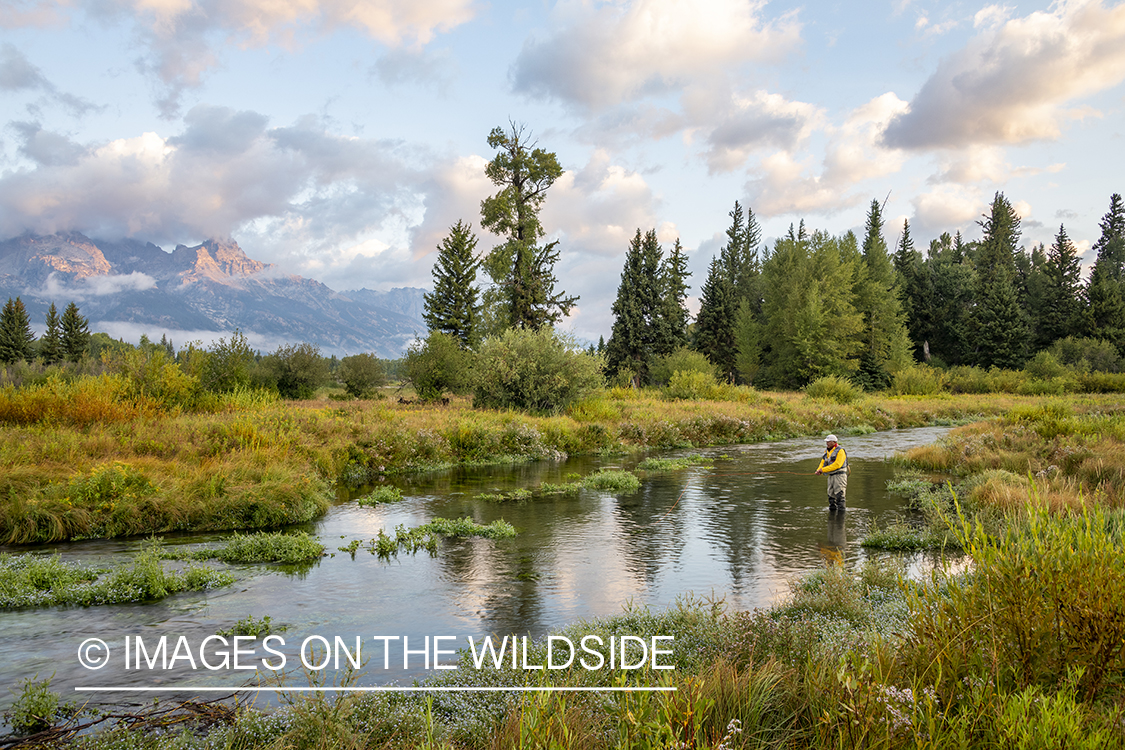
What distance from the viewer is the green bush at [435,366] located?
39562mm

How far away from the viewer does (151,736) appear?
4684mm

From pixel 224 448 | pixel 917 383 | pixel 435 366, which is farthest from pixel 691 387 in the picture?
pixel 224 448

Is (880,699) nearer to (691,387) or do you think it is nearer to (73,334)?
(691,387)

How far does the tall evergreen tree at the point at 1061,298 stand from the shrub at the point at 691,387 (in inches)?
1807

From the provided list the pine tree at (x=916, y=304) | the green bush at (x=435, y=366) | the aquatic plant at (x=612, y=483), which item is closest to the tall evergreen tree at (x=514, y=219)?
the green bush at (x=435, y=366)

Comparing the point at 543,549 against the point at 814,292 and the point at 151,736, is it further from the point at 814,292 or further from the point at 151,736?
the point at 814,292

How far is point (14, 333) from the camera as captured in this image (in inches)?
2756

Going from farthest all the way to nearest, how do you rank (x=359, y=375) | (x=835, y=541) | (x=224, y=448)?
(x=359, y=375) < (x=224, y=448) < (x=835, y=541)

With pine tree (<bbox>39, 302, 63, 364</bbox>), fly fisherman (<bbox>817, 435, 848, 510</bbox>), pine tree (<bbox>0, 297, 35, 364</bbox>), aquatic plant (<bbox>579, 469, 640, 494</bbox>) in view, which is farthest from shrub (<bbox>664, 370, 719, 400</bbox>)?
pine tree (<bbox>0, 297, 35, 364</bbox>)

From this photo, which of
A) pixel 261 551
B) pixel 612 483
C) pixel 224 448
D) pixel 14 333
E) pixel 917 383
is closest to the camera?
pixel 261 551

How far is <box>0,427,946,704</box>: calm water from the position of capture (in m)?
7.04

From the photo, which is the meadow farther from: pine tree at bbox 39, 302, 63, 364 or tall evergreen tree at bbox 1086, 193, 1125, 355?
pine tree at bbox 39, 302, 63, 364

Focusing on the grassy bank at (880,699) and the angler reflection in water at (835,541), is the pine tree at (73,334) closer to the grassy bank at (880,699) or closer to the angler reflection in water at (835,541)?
the angler reflection in water at (835,541)

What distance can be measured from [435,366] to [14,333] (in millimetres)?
59973
